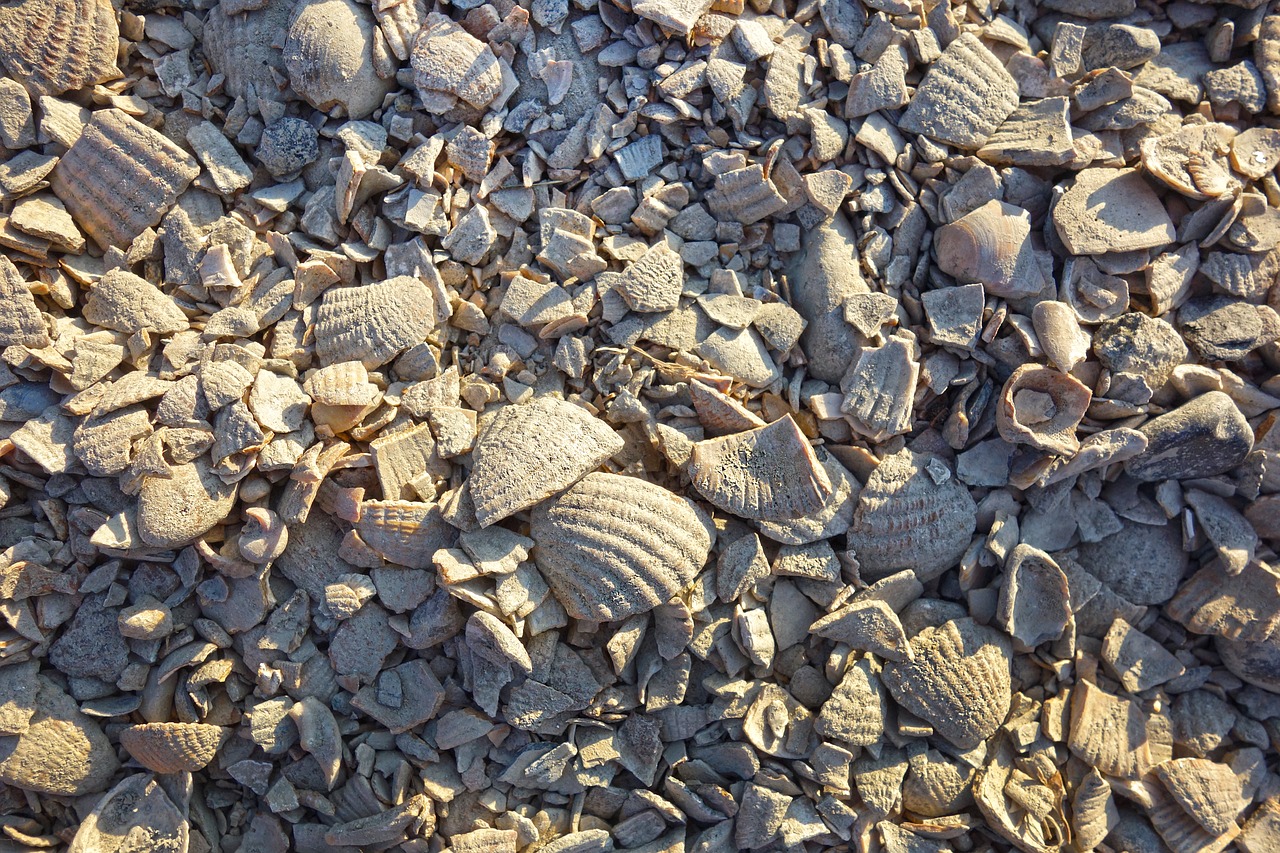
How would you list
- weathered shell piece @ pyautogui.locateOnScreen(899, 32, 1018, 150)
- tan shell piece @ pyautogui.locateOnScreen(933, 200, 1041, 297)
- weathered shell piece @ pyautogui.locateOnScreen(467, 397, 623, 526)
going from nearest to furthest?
weathered shell piece @ pyautogui.locateOnScreen(467, 397, 623, 526) < tan shell piece @ pyautogui.locateOnScreen(933, 200, 1041, 297) < weathered shell piece @ pyautogui.locateOnScreen(899, 32, 1018, 150)

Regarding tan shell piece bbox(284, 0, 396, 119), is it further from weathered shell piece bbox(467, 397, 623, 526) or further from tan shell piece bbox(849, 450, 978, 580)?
tan shell piece bbox(849, 450, 978, 580)

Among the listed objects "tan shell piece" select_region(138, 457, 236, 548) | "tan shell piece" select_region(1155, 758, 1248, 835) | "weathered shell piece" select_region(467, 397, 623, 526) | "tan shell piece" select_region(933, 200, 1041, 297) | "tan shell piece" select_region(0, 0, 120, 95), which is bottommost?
"tan shell piece" select_region(1155, 758, 1248, 835)

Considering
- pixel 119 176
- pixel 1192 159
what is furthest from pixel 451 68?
pixel 1192 159

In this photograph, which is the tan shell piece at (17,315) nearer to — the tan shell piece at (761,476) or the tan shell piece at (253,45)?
the tan shell piece at (253,45)

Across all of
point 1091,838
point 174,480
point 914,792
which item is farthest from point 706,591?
point 174,480

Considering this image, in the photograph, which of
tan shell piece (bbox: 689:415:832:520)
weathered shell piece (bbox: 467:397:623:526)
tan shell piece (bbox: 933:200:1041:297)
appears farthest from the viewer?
tan shell piece (bbox: 933:200:1041:297)

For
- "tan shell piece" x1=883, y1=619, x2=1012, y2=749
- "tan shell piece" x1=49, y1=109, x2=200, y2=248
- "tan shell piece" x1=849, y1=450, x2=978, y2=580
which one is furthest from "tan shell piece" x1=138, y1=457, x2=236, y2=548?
"tan shell piece" x1=883, y1=619, x2=1012, y2=749

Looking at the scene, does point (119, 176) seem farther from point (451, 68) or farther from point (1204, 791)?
point (1204, 791)
